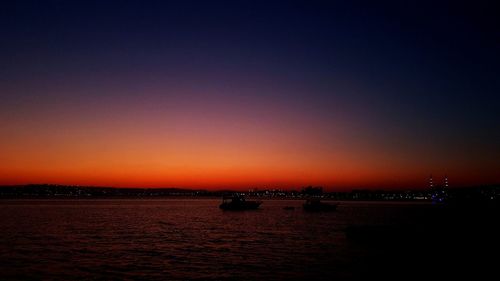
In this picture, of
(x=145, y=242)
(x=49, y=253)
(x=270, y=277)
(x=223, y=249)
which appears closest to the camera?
(x=270, y=277)

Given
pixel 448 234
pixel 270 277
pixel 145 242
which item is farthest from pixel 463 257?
pixel 145 242

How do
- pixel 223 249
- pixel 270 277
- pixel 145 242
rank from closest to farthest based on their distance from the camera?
pixel 270 277 < pixel 223 249 < pixel 145 242

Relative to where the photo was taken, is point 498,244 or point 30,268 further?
point 498,244

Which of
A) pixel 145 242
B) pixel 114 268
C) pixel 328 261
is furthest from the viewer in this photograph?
pixel 145 242

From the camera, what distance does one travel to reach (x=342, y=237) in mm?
60625

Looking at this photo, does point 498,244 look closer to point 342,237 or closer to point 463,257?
point 463,257

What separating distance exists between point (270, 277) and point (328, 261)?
349 inches

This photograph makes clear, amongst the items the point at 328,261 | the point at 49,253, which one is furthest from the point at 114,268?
the point at 328,261

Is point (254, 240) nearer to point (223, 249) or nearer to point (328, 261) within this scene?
point (223, 249)

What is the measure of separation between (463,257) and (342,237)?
20916 mm

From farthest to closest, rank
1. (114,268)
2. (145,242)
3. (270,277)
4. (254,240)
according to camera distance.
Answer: (254,240) < (145,242) < (114,268) < (270,277)

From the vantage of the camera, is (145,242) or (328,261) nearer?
(328,261)

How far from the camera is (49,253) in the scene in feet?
145

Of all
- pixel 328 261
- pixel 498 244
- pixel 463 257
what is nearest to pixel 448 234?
pixel 498 244
